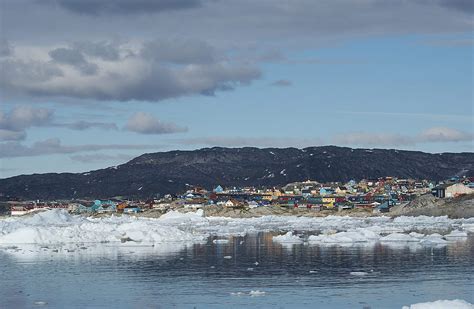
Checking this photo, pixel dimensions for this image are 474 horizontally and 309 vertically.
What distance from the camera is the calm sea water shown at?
22922 mm

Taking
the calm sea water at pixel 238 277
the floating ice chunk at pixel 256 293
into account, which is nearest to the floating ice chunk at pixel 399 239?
the calm sea water at pixel 238 277

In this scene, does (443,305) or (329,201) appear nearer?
(443,305)

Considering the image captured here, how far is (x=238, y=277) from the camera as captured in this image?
28656 mm

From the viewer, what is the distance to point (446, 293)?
77.5 ft

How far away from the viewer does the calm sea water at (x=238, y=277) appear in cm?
2292

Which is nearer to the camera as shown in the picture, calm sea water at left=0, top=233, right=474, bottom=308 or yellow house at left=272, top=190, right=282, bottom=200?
calm sea water at left=0, top=233, right=474, bottom=308

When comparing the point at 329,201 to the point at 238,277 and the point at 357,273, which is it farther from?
the point at 238,277

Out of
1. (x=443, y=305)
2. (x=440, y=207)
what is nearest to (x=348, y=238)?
(x=443, y=305)

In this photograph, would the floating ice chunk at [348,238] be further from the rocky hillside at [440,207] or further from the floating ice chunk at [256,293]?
the rocky hillside at [440,207]

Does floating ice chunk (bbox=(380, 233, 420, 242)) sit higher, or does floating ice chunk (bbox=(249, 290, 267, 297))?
floating ice chunk (bbox=(380, 233, 420, 242))

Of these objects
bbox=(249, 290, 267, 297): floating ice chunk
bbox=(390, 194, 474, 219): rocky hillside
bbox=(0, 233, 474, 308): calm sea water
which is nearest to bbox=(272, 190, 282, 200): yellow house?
bbox=(390, 194, 474, 219): rocky hillside

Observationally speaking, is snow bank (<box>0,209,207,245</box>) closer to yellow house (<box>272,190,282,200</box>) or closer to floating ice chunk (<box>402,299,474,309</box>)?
floating ice chunk (<box>402,299,474,309</box>)

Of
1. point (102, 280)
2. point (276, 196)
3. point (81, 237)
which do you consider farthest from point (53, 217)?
point (276, 196)

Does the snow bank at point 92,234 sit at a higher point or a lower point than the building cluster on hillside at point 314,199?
lower
